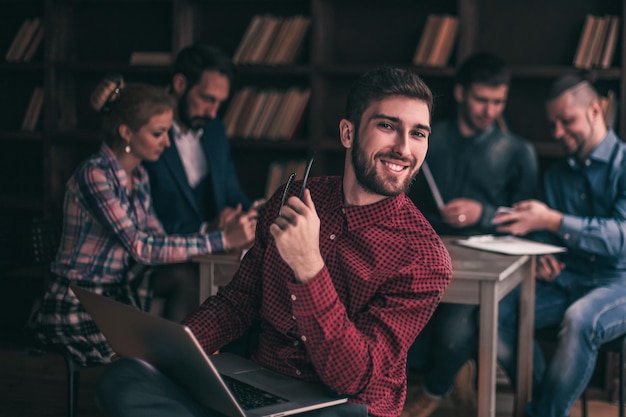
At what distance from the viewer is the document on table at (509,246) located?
8.92ft

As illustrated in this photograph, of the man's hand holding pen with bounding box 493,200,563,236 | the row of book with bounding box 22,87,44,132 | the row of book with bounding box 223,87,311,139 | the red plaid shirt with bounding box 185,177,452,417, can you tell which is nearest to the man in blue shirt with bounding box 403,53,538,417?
the man's hand holding pen with bounding box 493,200,563,236

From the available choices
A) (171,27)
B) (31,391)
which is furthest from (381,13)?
(31,391)

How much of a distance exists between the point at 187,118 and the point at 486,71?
1.28 m

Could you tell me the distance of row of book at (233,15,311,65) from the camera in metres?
4.18

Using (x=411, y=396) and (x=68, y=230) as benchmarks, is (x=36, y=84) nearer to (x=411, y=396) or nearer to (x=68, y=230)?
(x=68, y=230)

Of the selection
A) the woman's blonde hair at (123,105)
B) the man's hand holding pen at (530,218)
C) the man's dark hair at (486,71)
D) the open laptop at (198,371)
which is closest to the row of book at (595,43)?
the man's dark hair at (486,71)

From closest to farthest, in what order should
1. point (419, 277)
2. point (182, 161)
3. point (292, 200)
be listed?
point (292, 200)
point (419, 277)
point (182, 161)

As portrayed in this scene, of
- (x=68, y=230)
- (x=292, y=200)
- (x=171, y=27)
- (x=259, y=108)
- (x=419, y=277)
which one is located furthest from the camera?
(x=171, y=27)

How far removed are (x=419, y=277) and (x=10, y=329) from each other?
3352 mm

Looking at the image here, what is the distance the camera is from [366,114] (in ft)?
5.89

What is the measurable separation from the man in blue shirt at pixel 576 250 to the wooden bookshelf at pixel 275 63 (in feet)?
2.19

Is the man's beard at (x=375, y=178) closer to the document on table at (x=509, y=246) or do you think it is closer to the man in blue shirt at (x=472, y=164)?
the document on table at (x=509, y=246)

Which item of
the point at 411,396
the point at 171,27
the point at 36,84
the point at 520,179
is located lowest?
the point at 411,396

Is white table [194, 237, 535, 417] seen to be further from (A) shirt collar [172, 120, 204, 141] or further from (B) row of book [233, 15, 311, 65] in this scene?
(B) row of book [233, 15, 311, 65]
